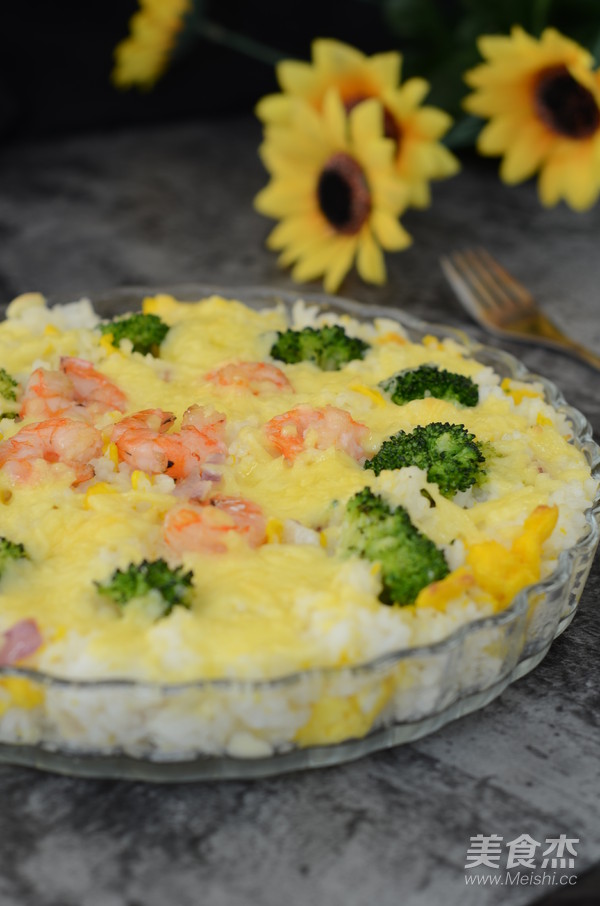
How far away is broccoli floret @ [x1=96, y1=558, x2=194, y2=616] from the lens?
10.7 feet

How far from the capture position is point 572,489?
12.9ft

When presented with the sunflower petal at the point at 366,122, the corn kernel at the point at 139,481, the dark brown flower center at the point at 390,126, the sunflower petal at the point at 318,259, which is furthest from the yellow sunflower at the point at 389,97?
the corn kernel at the point at 139,481

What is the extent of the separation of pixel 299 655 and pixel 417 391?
1.61 meters

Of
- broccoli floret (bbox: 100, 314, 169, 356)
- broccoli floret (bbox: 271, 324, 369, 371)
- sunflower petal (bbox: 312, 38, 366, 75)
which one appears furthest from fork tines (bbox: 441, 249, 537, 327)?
broccoli floret (bbox: 100, 314, 169, 356)

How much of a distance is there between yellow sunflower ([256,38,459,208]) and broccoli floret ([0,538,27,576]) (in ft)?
10.2

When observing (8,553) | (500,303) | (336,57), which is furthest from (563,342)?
(8,553)

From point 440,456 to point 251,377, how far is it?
3.08 feet

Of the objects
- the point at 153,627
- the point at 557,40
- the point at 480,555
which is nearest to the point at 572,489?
the point at 480,555

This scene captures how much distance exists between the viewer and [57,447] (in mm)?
4016

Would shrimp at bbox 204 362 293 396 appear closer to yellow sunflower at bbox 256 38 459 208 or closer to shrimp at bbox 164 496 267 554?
shrimp at bbox 164 496 267 554

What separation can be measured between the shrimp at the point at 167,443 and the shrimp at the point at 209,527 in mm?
349

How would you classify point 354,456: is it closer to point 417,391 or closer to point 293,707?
point 417,391

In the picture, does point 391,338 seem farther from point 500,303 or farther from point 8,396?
point 8,396

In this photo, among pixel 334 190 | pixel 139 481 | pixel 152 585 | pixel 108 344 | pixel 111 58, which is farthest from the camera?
pixel 111 58
